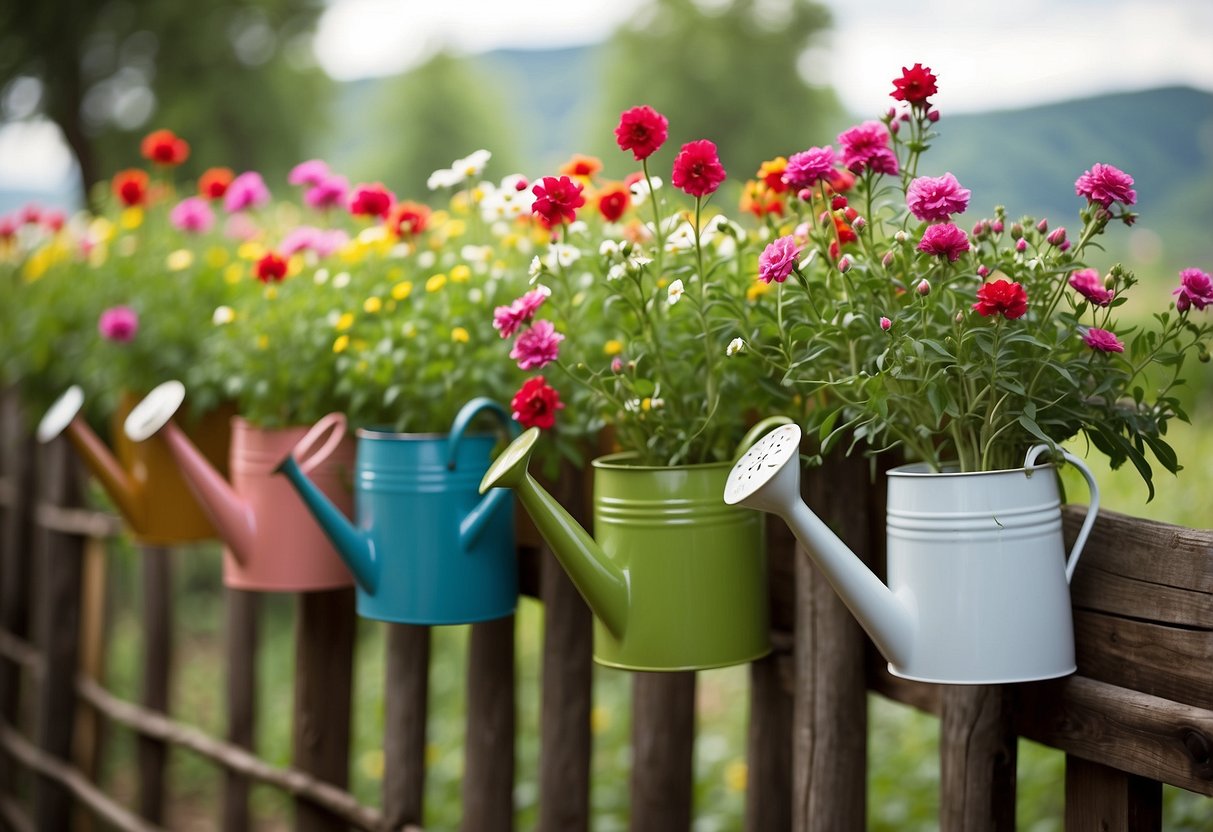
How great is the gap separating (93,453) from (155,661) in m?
1.20

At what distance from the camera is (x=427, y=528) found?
4.94 feet

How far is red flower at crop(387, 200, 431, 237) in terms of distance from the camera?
170cm

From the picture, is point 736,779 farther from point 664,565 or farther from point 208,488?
point 664,565

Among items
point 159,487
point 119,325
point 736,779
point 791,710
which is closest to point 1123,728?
point 791,710

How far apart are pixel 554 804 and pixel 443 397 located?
0.64 metres

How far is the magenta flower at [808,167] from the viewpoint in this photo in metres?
1.12

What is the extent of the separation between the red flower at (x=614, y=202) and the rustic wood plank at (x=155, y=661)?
199 cm

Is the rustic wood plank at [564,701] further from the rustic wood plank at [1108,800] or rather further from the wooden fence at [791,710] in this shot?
the rustic wood plank at [1108,800]

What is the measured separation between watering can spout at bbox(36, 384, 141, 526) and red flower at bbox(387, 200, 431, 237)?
0.74m

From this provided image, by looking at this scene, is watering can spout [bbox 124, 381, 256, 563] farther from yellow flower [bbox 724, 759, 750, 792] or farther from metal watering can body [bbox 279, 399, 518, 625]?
yellow flower [bbox 724, 759, 750, 792]

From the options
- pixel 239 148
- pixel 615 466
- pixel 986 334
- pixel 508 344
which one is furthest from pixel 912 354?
pixel 239 148

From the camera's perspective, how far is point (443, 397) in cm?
160

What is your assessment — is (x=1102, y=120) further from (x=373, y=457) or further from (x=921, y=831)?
(x=373, y=457)

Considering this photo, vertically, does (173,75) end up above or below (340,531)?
above
